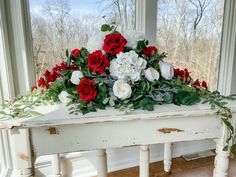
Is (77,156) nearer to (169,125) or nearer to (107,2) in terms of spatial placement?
(169,125)

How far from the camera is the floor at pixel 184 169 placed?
1.66 m

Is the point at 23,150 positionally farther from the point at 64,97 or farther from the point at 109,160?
the point at 109,160

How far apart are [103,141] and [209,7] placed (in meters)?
Answer: 1.42

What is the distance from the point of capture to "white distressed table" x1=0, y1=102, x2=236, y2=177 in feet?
2.71

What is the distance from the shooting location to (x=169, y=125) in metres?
0.93

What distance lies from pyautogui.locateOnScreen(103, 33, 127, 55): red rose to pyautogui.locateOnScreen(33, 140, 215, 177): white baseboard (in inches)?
36.4

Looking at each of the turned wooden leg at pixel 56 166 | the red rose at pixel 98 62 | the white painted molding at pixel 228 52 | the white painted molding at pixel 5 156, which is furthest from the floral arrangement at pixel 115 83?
the white painted molding at pixel 228 52

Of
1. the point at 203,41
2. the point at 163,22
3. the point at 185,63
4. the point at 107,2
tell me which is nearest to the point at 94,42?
the point at 107,2

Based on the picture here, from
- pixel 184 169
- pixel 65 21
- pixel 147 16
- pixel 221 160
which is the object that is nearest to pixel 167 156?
pixel 184 169

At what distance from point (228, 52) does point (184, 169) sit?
1.03 metres

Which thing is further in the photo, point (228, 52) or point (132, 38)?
point (228, 52)

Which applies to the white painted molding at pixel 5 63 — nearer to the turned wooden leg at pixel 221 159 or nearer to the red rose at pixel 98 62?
the red rose at pixel 98 62

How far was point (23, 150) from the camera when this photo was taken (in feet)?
2.75

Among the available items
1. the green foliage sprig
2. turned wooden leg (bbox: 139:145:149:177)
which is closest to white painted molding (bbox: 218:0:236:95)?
the green foliage sprig
